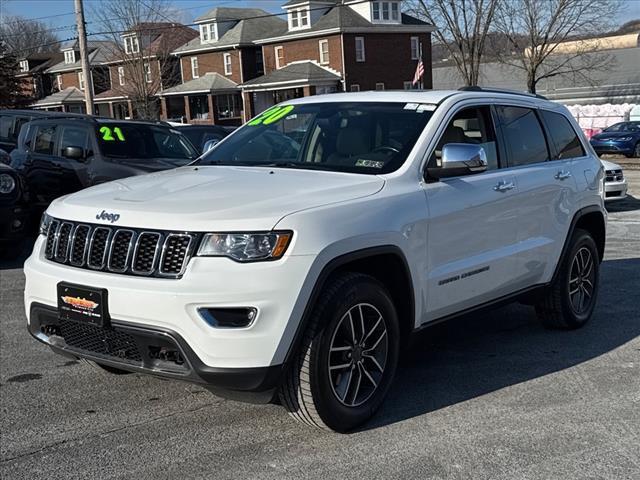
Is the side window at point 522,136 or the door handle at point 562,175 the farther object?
the door handle at point 562,175

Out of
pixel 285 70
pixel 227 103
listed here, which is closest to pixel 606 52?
pixel 285 70

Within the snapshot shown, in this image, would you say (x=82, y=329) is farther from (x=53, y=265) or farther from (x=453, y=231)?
(x=453, y=231)

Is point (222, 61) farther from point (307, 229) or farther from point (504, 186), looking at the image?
point (307, 229)

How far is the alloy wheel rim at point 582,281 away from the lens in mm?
6297

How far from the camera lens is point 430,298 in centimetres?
462

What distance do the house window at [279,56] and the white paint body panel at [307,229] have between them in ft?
158

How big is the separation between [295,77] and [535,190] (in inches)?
1735

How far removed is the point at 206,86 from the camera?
54.6m

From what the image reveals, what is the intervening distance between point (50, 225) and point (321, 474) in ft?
6.79

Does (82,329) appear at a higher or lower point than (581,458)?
higher

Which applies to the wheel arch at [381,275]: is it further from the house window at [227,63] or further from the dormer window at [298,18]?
the house window at [227,63]

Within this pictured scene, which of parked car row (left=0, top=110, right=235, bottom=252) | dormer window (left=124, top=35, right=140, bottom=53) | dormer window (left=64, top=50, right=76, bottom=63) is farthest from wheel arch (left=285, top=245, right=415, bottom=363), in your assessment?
dormer window (left=64, top=50, right=76, bottom=63)

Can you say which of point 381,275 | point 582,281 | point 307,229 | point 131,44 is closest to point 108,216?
point 307,229

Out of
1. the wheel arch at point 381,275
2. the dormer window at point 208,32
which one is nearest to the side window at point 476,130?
the wheel arch at point 381,275
